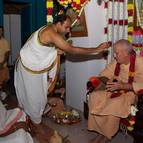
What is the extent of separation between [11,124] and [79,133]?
5.00ft

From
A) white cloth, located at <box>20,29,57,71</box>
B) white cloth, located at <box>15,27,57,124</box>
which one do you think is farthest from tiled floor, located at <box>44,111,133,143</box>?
white cloth, located at <box>20,29,57,71</box>

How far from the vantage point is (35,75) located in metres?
4.05

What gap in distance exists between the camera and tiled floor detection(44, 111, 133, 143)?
157 inches

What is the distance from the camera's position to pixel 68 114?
473 cm

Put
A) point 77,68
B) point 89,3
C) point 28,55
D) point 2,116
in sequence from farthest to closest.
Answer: point 77,68 → point 89,3 → point 28,55 → point 2,116

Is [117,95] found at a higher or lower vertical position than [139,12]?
lower

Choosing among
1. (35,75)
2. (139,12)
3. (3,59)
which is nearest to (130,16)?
(139,12)

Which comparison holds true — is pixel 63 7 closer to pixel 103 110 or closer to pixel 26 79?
pixel 26 79

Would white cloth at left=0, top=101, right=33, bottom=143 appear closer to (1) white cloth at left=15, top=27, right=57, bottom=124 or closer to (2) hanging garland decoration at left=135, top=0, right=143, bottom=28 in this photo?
(1) white cloth at left=15, top=27, right=57, bottom=124

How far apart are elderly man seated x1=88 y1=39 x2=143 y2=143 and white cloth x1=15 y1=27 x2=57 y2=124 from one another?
702mm

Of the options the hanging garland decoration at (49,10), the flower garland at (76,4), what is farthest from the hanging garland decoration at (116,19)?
the hanging garland decoration at (49,10)

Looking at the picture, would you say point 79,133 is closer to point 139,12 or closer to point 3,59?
point 139,12

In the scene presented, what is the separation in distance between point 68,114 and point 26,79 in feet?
3.26

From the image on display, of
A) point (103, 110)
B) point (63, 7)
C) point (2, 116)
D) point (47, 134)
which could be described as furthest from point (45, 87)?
point (63, 7)
